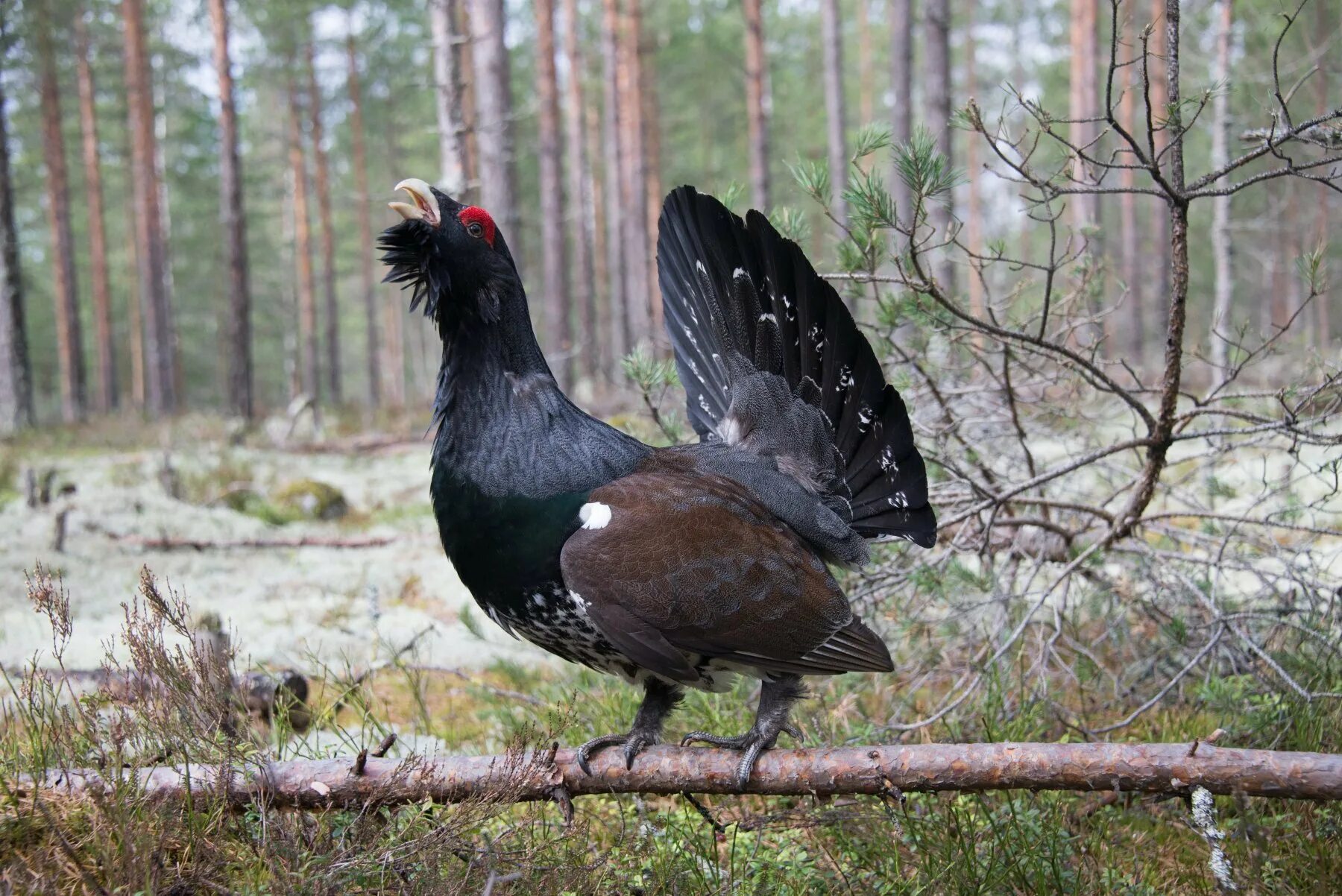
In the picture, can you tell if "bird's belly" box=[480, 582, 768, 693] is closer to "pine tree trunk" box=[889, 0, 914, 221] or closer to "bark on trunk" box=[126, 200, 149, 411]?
"pine tree trunk" box=[889, 0, 914, 221]

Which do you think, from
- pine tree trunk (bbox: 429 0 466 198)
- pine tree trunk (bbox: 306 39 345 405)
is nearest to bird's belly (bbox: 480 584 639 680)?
pine tree trunk (bbox: 429 0 466 198)

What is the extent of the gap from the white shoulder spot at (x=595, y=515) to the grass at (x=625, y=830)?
0.55 m

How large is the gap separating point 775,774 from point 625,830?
673 mm

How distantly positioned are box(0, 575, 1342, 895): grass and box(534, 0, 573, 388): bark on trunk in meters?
12.6

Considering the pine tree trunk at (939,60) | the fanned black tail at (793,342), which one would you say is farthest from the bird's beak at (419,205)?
the pine tree trunk at (939,60)

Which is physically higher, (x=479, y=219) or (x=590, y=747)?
(x=479, y=219)

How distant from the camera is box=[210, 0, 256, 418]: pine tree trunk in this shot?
16.1m

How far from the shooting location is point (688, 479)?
279 cm

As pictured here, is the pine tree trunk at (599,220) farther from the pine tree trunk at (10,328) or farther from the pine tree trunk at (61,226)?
the pine tree trunk at (10,328)

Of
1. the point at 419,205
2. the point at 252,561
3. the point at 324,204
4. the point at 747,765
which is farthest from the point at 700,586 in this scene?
the point at 324,204

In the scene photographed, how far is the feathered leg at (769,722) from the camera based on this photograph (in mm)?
2537

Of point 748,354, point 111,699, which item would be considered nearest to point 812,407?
point 748,354

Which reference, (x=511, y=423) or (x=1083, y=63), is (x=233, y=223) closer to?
(x=1083, y=63)

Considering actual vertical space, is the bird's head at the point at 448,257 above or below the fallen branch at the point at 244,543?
above
